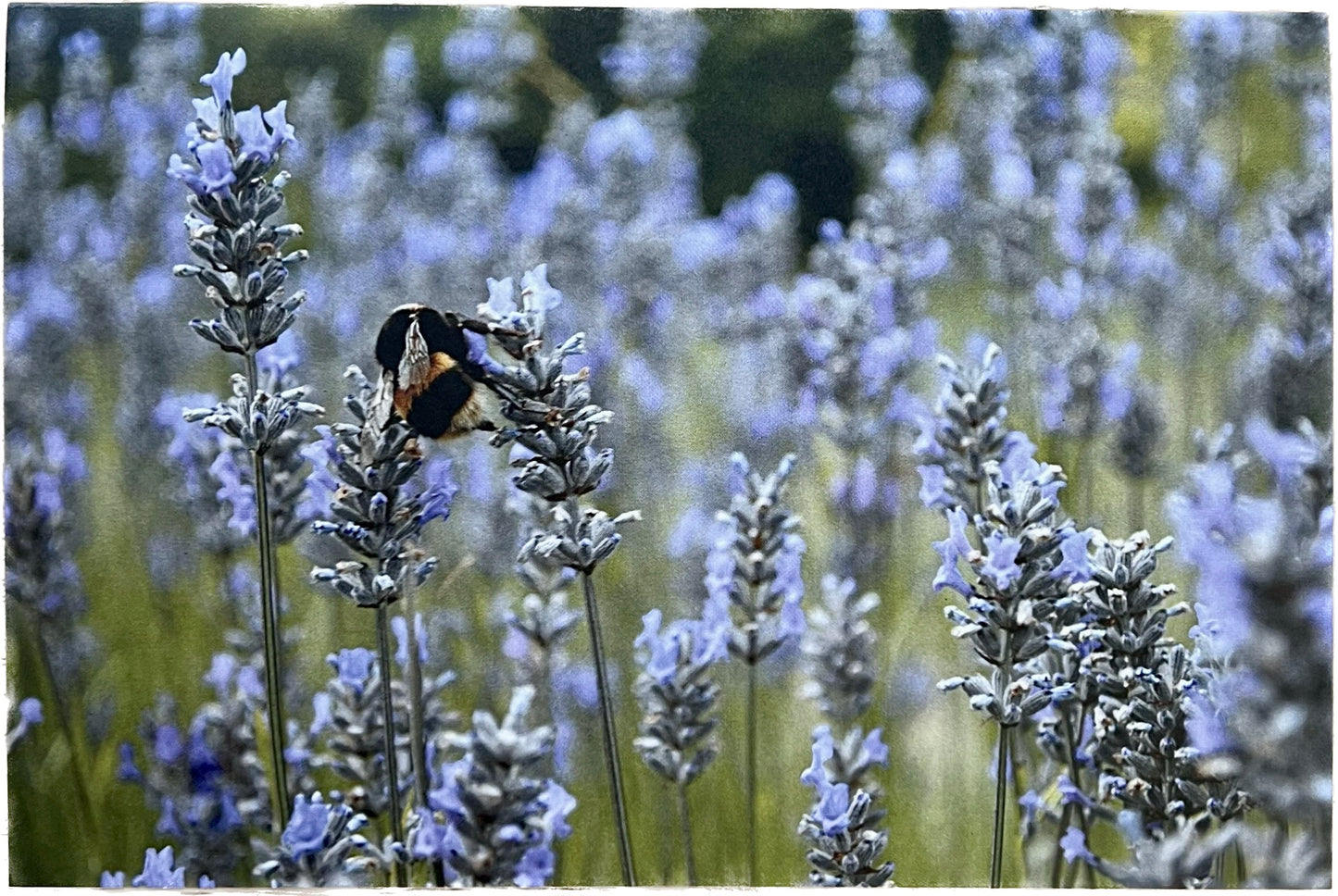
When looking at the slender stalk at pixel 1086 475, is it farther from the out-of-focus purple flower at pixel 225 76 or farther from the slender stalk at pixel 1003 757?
the out-of-focus purple flower at pixel 225 76

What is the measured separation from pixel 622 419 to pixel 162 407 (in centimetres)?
77

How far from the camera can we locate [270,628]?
1952 millimetres

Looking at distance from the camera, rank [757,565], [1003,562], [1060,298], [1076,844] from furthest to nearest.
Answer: [1060,298] < [757,565] < [1076,844] < [1003,562]

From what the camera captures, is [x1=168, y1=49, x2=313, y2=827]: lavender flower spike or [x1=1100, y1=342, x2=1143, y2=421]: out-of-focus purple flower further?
[x1=1100, y1=342, x2=1143, y2=421]: out-of-focus purple flower

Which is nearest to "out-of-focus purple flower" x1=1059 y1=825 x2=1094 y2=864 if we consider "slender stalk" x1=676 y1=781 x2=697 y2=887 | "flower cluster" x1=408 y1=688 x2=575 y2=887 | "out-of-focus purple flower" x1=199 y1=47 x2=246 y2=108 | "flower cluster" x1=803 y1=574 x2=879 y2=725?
"flower cluster" x1=803 y1=574 x2=879 y2=725

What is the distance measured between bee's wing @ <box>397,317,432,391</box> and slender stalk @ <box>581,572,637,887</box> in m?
0.41

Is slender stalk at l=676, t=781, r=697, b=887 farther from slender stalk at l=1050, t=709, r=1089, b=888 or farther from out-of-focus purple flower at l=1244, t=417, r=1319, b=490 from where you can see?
out-of-focus purple flower at l=1244, t=417, r=1319, b=490

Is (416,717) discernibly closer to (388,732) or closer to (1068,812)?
(388,732)

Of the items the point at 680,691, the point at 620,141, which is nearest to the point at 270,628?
the point at 680,691

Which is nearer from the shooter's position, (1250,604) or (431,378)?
(1250,604)

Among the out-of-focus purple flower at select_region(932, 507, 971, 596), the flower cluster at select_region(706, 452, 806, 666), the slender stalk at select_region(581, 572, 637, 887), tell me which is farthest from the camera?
the flower cluster at select_region(706, 452, 806, 666)

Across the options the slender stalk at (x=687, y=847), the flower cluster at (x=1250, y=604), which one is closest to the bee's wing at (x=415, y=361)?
the slender stalk at (x=687, y=847)

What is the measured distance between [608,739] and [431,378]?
64 centimetres

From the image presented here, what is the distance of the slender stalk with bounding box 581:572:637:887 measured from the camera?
195 centimetres
